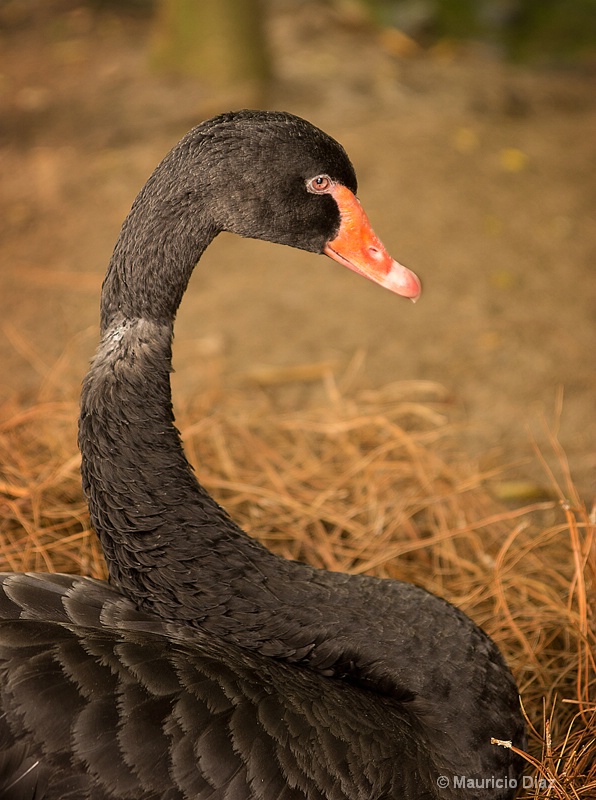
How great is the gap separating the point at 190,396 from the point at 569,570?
1.49m

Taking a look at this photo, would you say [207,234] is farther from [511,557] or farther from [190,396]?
[190,396]

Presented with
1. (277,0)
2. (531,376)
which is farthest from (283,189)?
(277,0)

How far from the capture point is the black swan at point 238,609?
Answer: 144 cm

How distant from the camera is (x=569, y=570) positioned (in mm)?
2389

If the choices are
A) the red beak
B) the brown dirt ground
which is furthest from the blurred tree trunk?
the red beak

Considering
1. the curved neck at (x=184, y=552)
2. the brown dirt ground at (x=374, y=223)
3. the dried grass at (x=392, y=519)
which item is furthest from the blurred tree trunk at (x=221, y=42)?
the curved neck at (x=184, y=552)

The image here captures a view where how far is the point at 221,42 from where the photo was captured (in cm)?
498

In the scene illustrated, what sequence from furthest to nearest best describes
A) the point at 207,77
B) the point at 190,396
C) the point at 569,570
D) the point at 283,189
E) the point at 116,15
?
the point at 116,15 → the point at 207,77 → the point at 190,396 → the point at 569,570 → the point at 283,189

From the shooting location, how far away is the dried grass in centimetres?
→ 204

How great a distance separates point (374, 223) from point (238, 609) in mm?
2813

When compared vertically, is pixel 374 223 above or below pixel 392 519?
above

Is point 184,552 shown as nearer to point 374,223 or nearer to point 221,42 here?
point 374,223

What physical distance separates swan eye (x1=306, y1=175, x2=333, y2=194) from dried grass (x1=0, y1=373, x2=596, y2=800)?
0.89m

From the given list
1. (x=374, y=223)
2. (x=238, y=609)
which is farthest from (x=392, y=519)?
(x=374, y=223)
